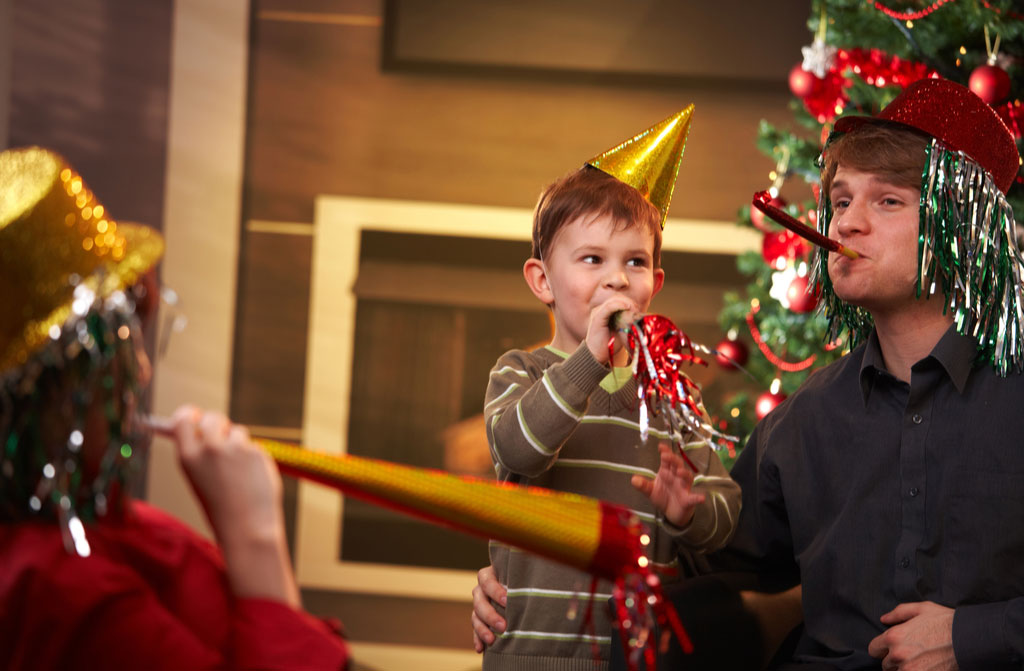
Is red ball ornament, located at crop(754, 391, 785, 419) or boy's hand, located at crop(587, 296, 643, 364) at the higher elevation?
boy's hand, located at crop(587, 296, 643, 364)

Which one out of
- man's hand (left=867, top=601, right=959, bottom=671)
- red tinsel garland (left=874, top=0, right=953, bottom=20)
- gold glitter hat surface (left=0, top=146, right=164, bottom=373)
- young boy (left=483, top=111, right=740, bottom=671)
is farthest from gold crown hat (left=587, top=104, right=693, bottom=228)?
gold glitter hat surface (left=0, top=146, right=164, bottom=373)

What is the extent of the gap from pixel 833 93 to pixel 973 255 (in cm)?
91

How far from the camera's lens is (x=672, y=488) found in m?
1.25

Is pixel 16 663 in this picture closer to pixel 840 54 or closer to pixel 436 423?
pixel 840 54

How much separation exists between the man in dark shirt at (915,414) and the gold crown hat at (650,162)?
0.24 m

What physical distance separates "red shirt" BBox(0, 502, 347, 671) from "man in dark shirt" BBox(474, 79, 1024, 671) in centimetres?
60

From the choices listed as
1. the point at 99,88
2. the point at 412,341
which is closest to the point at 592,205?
the point at 412,341

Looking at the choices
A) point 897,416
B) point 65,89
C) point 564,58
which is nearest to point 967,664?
point 897,416

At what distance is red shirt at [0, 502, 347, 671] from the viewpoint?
0.71 m

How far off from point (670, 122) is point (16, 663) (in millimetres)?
1135

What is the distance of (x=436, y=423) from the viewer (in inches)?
132

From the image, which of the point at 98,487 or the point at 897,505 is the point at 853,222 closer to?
the point at 897,505

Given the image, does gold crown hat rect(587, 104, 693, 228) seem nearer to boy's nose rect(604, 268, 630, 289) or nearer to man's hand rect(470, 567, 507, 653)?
boy's nose rect(604, 268, 630, 289)

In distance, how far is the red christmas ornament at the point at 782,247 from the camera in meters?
2.21
